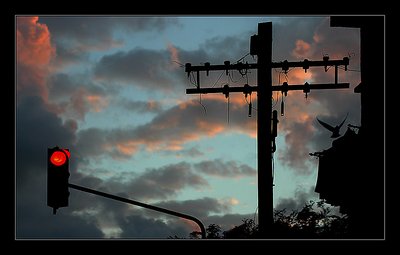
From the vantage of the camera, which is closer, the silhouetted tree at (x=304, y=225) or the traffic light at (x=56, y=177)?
the traffic light at (x=56, y=177)

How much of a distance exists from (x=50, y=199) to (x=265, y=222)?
5.99 meters

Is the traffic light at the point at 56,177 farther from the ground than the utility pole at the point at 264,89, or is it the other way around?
the utility pole at the point at 264,89

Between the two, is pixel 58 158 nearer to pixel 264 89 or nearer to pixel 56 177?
pixel 56 177

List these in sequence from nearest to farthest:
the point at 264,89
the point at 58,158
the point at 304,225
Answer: the point at 58,158, the point at 264,89, the point at 304,225

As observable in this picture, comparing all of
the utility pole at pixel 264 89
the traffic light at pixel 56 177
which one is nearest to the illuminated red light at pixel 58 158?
the traffic light at pixel 56 177

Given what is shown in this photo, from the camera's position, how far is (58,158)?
10109 mm

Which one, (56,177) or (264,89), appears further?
(264,89)

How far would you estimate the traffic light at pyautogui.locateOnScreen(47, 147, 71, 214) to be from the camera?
10094mm

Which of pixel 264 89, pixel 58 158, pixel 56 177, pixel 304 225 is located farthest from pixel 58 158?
pixel 304 225

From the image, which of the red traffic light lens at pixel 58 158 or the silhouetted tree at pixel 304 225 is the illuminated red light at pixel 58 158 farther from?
the silhouetted tree at pixel 304 225

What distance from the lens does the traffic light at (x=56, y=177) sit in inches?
397
